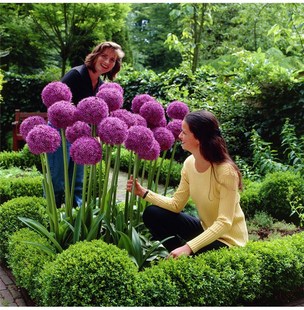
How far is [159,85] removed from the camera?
31.4 ft

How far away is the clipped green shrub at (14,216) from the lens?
405 cm

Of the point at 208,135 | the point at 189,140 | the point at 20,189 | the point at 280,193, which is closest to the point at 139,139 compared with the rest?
the point at 189,140

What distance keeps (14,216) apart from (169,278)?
1.64 meters

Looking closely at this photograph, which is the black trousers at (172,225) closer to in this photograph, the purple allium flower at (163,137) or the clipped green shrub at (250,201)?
the purple allium flower at (163,137)

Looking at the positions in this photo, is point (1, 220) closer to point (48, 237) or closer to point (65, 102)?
point (48, 237)

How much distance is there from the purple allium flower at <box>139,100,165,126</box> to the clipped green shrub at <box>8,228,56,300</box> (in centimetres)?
123

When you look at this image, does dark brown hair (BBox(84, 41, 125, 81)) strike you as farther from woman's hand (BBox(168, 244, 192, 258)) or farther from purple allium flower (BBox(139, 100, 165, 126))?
woman's hand (BBox(168, 244, 192, 258))

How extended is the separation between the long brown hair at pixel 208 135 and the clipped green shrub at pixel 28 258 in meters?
1.30

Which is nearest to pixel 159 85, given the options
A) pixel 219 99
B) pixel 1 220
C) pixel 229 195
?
pixel 219 99

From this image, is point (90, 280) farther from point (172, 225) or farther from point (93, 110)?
point (93, 110)

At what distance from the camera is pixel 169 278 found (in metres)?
3.05

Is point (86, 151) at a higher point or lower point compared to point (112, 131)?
lower

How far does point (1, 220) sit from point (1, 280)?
0.56m

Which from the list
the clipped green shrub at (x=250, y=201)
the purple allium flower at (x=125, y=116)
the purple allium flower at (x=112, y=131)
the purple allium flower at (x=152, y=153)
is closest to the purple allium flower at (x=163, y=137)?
the purple allium flower at (x=152, y=153)
